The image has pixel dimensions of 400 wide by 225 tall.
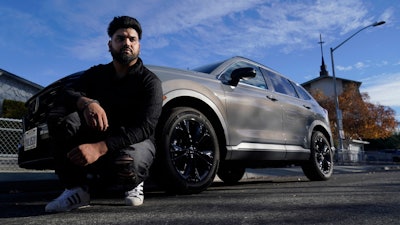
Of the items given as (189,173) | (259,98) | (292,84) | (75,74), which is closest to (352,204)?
(189,173)

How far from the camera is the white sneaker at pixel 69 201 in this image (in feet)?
8.11

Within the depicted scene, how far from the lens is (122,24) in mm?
2779

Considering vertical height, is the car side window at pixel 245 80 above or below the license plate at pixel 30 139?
above

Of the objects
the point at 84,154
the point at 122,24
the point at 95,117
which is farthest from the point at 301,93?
the point at 84,154

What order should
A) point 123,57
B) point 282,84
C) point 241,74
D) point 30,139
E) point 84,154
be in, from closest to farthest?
point 84,154 < point 123,57 < point 30,139 < point 241,74 < point 282,84

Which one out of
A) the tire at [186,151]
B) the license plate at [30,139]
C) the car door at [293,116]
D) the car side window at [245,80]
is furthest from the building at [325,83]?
the license plate at [30,139]

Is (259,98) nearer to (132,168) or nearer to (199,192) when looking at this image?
(199,192)

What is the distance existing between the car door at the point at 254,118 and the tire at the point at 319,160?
1.00 meters

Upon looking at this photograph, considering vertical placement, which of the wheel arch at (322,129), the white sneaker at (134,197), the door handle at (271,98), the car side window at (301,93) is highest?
the car side window at (301,93)

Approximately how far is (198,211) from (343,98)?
133 ft

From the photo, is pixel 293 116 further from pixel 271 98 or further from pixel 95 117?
pixel 95 117

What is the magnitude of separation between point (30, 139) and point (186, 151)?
143 cm

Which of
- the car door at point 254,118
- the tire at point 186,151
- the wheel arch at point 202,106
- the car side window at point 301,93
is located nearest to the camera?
the tire at point 186,151

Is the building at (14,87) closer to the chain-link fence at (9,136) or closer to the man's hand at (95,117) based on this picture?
the chain-link fence at (9,136)
